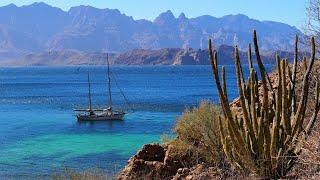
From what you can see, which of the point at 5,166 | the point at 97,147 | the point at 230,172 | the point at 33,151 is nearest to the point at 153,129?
the point at 97,147

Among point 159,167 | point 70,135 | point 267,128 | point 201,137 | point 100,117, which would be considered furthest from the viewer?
point 100,117

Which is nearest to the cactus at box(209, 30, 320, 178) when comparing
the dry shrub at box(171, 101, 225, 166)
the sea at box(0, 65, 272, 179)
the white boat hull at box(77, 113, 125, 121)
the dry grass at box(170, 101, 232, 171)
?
the dry grass at box(170, 101, 232, 171)

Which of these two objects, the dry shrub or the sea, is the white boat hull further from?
the dry shrub

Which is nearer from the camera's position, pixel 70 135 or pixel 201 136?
pixel 201 136

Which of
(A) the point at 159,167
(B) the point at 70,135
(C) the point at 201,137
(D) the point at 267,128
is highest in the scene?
(D) the point at 267,128

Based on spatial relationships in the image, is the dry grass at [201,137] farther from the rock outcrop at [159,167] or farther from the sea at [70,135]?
the sea at [70,135]

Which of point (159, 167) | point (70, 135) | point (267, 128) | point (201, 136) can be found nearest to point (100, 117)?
point (70, 135)

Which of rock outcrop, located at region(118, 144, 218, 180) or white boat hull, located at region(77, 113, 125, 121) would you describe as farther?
white boat hull, located at region(77, 113, 125, 121)

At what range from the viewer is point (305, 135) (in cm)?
1002

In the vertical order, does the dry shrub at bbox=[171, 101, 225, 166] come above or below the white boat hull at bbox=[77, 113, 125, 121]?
above

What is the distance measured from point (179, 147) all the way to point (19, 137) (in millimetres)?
30332

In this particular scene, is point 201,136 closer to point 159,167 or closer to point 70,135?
point 159,167

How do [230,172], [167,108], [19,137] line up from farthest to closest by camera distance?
[167,108] < [19,137] < [230,172]

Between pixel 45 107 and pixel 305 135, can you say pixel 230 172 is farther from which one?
pixel 45 107
